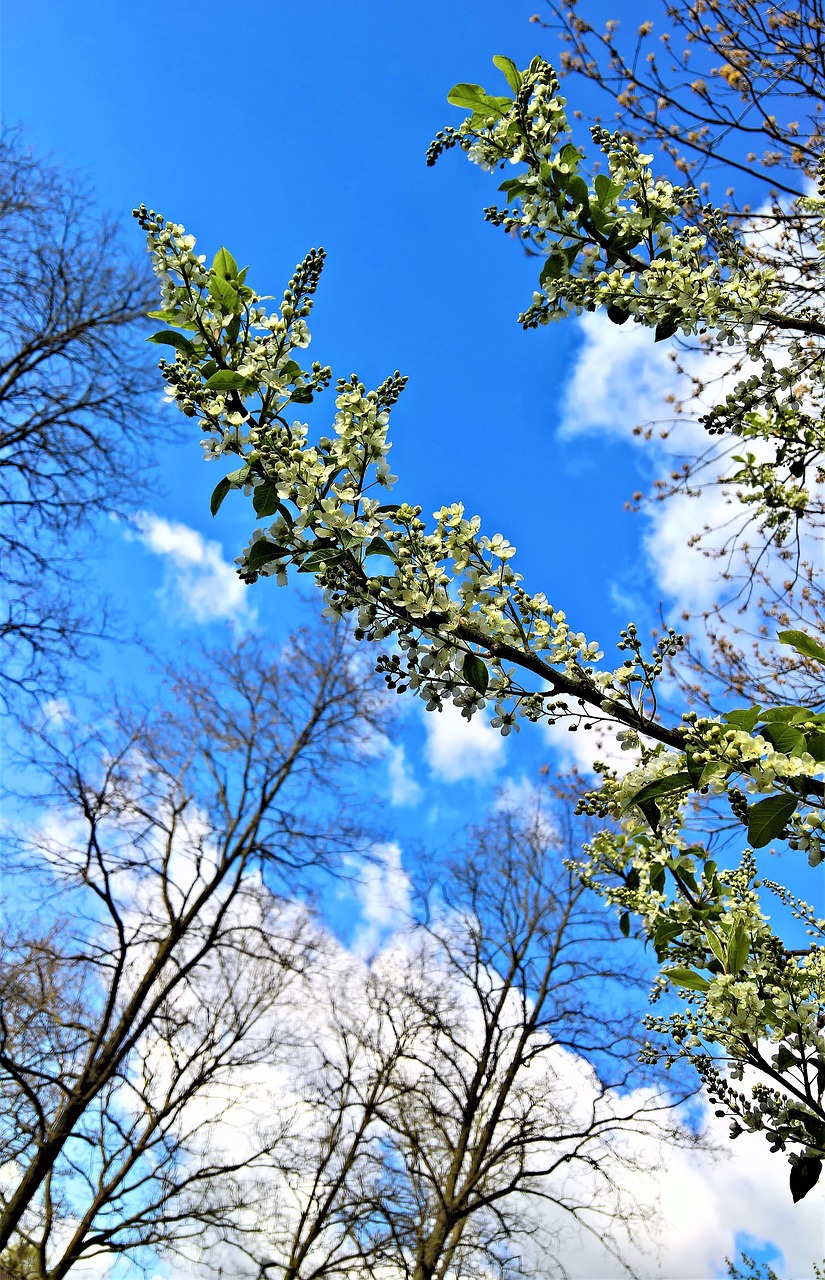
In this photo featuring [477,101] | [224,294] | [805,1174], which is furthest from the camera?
[477,101]

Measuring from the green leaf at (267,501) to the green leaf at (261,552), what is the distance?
0.06 meters

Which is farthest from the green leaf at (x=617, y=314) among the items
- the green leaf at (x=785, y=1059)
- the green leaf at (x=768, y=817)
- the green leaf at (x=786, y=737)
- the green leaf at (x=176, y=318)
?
the green leaf at (x=785, y=1059)

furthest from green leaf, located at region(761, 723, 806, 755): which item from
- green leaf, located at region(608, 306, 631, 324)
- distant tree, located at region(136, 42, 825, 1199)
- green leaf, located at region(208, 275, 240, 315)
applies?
green leaf, located at region(608, 306, 631, 324)

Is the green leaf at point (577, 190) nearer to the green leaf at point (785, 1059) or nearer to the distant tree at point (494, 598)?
the distant tree at point (494, 598)

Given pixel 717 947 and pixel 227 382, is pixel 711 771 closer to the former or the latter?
pixel 717 947

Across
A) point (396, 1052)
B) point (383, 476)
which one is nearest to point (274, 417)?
point (383, 476)

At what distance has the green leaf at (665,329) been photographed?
254 centimetres

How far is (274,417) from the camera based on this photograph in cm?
165

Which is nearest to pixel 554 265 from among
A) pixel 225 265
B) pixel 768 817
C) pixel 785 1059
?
pixel 225 265

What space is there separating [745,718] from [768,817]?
0.68 ft

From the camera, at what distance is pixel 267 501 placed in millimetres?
1602

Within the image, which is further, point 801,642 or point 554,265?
point 554,265

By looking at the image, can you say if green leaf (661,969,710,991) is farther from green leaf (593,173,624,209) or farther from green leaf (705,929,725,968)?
green leaf (593,173,624,209)

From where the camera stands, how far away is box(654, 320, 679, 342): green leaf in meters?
2.54
